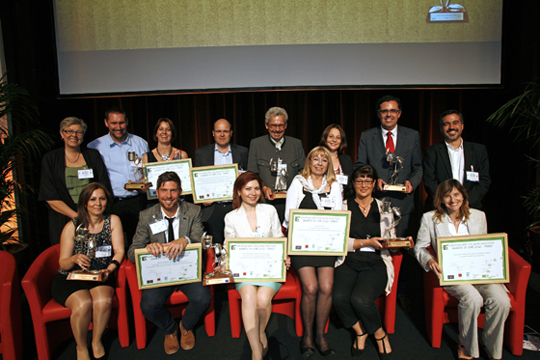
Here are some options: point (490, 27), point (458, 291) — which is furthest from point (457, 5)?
point (458, 291)

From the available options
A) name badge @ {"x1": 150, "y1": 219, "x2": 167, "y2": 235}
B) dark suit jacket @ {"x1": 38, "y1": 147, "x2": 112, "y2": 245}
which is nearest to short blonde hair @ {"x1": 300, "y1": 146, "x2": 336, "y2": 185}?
name badge @ {"x1": 150, "y1": 219, "x2": 167, "y2": 235}

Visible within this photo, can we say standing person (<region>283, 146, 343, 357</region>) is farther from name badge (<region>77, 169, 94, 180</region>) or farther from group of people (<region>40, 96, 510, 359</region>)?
name badge (<region>77, 169, 94, 180</region>)

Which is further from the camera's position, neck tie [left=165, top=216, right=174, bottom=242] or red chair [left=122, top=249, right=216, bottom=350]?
neck tie [left=165, top=216, right=174, bottom=242]

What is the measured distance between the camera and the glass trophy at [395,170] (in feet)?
9.83

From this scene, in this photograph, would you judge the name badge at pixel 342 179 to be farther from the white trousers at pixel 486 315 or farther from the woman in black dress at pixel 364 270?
the white trousers at pixel 486 315

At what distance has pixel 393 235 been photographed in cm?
257

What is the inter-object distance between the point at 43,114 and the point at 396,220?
4.34 meters

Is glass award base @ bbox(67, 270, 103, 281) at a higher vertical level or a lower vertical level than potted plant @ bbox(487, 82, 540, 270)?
lower

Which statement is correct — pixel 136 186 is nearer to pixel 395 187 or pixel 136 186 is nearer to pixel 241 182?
pixel 241 182

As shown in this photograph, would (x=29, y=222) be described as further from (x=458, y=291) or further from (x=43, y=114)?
(x=458, y=291)

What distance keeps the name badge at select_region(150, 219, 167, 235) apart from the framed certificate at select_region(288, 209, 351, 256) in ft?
3.23

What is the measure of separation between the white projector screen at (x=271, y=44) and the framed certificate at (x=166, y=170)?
1.58 metres

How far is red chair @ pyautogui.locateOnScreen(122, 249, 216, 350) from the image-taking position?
2521 mm

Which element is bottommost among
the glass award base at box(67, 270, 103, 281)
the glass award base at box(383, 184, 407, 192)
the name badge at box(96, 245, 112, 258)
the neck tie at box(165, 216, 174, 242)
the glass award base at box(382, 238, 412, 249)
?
the glass award base at box(67, 270, 103, 281)
